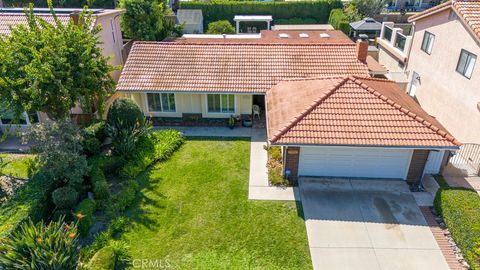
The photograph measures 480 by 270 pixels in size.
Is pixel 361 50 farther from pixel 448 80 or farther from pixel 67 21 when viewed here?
pixel 67 21

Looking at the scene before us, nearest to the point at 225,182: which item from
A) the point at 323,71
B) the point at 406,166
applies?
the point at 406,166

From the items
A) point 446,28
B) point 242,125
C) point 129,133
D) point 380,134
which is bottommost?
point 242,125

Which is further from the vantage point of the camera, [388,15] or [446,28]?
[388,15]

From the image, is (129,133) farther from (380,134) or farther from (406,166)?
(406,166)

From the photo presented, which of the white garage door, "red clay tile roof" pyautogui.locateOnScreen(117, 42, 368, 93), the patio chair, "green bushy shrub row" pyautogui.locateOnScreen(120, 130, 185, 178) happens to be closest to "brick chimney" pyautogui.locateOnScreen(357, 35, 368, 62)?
"red clay tile roof" pyautogui.locateOnScreen(117, 42, 368, 93)

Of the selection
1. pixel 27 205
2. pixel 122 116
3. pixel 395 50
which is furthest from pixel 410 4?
pixel 27 205

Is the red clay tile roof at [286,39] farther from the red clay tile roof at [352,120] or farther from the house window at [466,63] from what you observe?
the red clay tile roof at [352,120]
